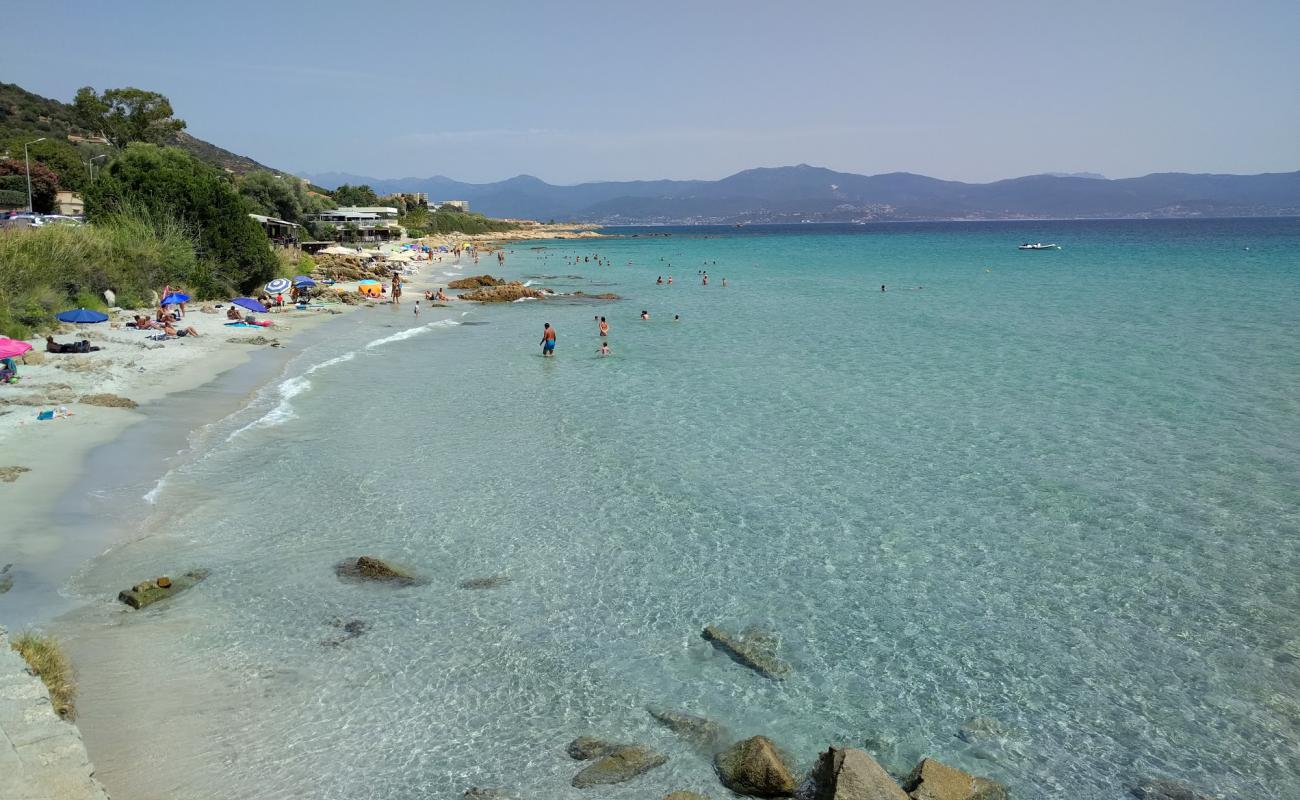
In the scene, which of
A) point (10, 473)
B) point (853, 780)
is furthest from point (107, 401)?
point (853, 780)

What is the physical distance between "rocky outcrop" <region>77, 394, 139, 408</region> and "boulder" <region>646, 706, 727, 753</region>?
16.7 meters

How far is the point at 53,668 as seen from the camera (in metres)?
8.63

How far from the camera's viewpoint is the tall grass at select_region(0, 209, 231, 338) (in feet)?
86.5

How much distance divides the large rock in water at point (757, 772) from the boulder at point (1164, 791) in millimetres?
3231

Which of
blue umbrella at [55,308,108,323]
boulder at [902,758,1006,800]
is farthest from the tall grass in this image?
boulder at [902,758,1006,800]

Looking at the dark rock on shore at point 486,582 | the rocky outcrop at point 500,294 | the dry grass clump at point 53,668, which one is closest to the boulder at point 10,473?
the dry grass clump at point 53,668

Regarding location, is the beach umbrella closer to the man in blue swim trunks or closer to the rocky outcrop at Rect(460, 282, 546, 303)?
the man in blue swim trunks

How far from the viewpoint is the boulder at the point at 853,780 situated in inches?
274

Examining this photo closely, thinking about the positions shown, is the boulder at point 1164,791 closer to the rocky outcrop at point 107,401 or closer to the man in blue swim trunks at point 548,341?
the rocky outcrop at point 107,401

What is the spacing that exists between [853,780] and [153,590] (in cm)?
916

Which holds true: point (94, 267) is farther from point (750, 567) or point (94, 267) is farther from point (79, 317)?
point (750, 567)

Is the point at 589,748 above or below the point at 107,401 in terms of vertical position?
below

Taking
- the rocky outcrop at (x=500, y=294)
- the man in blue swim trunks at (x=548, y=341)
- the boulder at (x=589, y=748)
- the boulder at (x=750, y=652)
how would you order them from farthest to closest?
the rocky outcrop at (x=500, y=294) → the man in blue swim trunks at (x=548, y=341) → the boulder at (x=750, y=652) → the boulder at (x=589, y=748)

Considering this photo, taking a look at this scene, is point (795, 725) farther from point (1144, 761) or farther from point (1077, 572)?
point (1077, 572)
